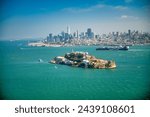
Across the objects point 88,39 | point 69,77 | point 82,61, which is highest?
point 88,39

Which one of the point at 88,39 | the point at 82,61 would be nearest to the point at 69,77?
the point at 82,61

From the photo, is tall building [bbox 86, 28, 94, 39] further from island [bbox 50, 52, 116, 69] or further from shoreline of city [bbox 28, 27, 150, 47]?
island [bbox 50, 52, 116, 69]

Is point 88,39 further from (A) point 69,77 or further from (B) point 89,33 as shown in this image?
(A) point 69,77

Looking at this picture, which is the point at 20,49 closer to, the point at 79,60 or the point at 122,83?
the point at 79,60


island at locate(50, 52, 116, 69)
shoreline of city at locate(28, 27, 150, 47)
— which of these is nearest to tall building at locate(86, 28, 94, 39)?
shoreline of city at locate(28, 27, 150, 47)

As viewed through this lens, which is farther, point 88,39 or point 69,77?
point 88,39

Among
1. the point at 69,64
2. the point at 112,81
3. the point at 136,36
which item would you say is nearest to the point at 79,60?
the point at 69,64
